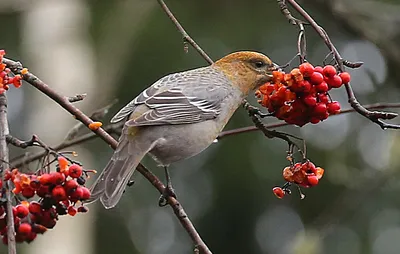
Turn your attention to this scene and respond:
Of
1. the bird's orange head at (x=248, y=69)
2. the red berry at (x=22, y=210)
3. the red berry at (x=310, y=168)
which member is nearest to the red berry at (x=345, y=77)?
the red berry at (x=310, y=168)

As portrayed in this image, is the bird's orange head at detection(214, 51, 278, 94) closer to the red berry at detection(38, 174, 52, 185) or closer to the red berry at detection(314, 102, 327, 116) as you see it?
the red berry at detection(314, 102, 327, 116)

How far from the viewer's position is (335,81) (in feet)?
7.74

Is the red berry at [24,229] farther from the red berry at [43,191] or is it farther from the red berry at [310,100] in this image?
the red berry at [310,100]

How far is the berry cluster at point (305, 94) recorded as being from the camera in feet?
7.73

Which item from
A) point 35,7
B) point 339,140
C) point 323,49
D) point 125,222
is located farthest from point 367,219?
point 35,7

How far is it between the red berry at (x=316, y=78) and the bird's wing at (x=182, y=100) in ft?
2.82

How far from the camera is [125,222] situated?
8.15 meters

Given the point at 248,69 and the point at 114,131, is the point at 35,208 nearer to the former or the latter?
the point at 114,131

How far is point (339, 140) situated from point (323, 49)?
1.21 m

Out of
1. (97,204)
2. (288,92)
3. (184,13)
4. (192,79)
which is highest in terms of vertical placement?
(288,92)

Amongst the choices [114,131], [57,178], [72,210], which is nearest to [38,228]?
[72,210]

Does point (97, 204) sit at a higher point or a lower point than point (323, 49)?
lower

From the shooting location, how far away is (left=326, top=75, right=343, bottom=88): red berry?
92.7 inches

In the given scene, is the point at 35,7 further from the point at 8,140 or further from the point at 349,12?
the point at 8,140
